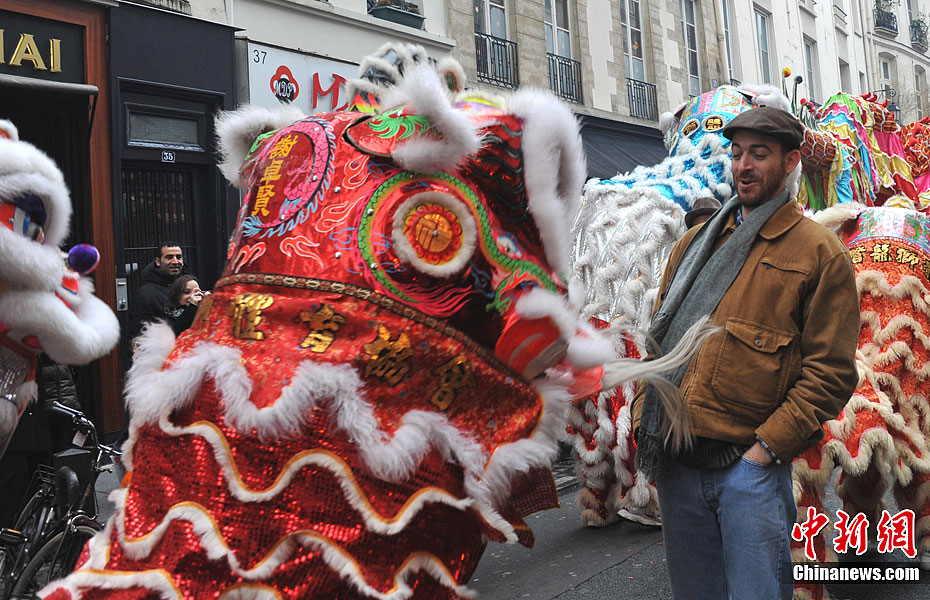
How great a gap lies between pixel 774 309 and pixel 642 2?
50.8 feet

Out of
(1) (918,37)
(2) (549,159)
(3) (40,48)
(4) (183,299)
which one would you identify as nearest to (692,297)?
(2) (549,159)

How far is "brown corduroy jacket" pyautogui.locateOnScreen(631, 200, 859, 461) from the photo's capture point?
235cm

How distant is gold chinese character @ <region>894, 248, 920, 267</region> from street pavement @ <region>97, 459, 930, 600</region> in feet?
4.72

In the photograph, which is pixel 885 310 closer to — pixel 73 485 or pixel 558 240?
pixel 558 240

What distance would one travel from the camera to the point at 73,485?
4.18 meters

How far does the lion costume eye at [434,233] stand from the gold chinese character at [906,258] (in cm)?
314

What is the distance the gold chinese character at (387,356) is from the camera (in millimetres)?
1690

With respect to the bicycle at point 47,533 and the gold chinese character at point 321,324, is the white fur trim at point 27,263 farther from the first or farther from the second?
the bicycle at point 47,533

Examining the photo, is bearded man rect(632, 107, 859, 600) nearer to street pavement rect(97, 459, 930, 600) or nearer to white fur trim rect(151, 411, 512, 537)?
white fur trim rect(151, 411, 512, 537)

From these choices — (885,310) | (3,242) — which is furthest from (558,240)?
(885,310)


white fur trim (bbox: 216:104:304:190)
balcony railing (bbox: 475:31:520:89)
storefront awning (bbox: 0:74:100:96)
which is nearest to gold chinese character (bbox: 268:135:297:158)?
white fur trim (bbox: 216:104:304:190)

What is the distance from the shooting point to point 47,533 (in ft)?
13.5

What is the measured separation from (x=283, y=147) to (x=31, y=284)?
941 mm

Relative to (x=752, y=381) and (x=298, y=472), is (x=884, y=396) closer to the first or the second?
(x=752, y=381)
